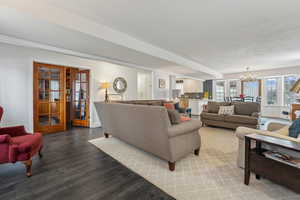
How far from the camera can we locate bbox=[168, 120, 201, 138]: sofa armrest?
6.34 ft

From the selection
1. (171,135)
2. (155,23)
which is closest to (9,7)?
(155,23)

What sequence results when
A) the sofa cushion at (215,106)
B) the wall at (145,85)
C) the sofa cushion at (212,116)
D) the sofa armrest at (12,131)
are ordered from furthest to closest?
the wall at (145,85) → the sofa cushion at (215,106) → the sofa cushion at (212,116) → the sofa armrest at (12,131)

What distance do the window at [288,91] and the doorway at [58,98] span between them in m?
8.68

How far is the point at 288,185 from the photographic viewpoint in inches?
55.2

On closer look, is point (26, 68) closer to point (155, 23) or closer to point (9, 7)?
point (9, 7)

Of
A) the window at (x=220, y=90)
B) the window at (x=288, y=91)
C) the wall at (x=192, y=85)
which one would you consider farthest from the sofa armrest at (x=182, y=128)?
the wall at (x=192, y=85)

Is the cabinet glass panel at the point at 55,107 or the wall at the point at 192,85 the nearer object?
the cabinet glass panel at the point at 55,107

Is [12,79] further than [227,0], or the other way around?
[12,79]

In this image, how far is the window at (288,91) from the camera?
6.13 metres

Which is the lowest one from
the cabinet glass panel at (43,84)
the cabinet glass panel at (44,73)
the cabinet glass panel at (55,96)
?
the cabinet glass panel at (55,96)

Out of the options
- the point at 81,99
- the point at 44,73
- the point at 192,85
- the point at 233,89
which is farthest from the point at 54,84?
the point at 233,89

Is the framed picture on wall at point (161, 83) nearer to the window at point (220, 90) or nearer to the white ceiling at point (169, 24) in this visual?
the white ceiling at point (169, 24)

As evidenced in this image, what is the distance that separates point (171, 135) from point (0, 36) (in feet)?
11.8

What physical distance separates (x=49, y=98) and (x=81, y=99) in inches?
41.0
